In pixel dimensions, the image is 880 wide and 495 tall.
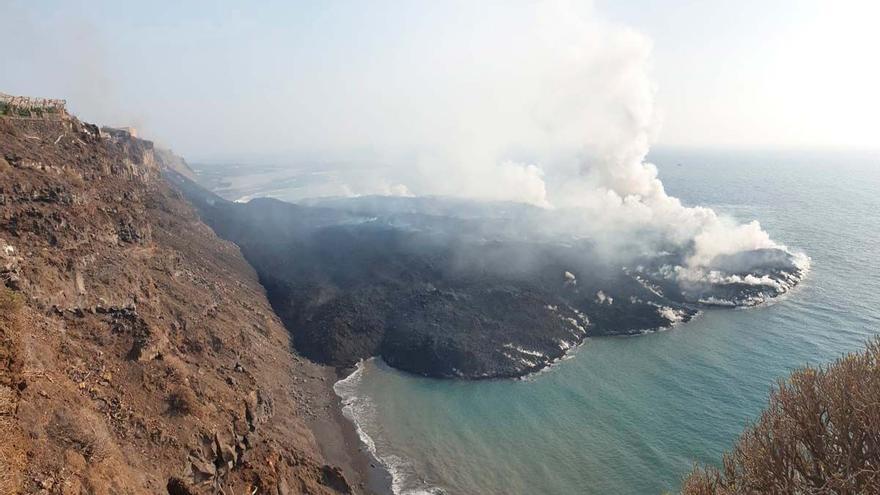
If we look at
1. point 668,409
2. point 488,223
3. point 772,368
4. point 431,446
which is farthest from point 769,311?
point 431,446

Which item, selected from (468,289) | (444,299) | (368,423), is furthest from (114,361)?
(468,289)

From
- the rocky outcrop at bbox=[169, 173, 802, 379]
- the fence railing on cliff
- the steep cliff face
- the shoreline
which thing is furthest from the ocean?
the fence railing on cliff

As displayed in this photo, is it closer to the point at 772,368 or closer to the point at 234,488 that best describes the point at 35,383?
the point at 234,488

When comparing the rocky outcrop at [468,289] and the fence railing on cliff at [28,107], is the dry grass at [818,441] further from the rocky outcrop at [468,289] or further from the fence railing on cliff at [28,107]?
the fence railing on cliff at [28,107]

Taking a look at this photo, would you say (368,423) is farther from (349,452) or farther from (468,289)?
(468,289)

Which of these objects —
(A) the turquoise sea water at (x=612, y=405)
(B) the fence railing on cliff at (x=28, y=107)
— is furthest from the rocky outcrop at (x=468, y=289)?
(B) the fence railing on cliff at (x=28, y=107)

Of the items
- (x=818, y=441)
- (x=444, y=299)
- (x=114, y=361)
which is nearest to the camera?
(x=818, y=441)
